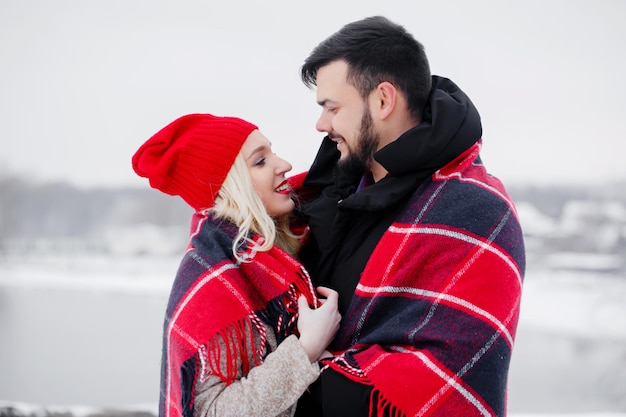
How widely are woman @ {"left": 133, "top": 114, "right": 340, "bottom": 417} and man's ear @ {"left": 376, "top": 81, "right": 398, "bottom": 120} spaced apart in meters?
0.26

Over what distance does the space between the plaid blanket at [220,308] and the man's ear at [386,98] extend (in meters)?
0.39

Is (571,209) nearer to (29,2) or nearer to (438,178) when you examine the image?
(438,178)

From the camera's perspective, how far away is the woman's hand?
0.99 meters

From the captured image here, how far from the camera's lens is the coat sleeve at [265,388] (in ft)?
3.08

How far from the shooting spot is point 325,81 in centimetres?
122

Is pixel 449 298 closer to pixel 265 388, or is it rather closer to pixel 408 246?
pixel 408 246

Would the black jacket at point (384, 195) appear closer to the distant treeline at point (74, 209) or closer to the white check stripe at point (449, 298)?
the white check stripe at point (449, 298)

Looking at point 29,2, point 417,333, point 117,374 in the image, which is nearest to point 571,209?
point 417,333

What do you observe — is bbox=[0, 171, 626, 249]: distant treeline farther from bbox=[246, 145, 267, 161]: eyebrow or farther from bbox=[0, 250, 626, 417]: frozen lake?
bbox=[246, 145, 267, 161]: eyebrow

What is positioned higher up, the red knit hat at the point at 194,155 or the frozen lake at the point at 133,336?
the red knit hat at the point at 194,155

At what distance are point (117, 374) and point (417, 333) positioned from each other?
2.51 metres

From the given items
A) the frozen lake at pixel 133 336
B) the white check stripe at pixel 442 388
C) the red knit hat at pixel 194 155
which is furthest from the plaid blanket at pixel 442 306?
the frozen lake at pixel 133 336

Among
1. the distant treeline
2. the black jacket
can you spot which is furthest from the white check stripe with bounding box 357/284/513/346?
the distant treeline

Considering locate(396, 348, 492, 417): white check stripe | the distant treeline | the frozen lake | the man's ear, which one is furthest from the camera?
the distant treeline
